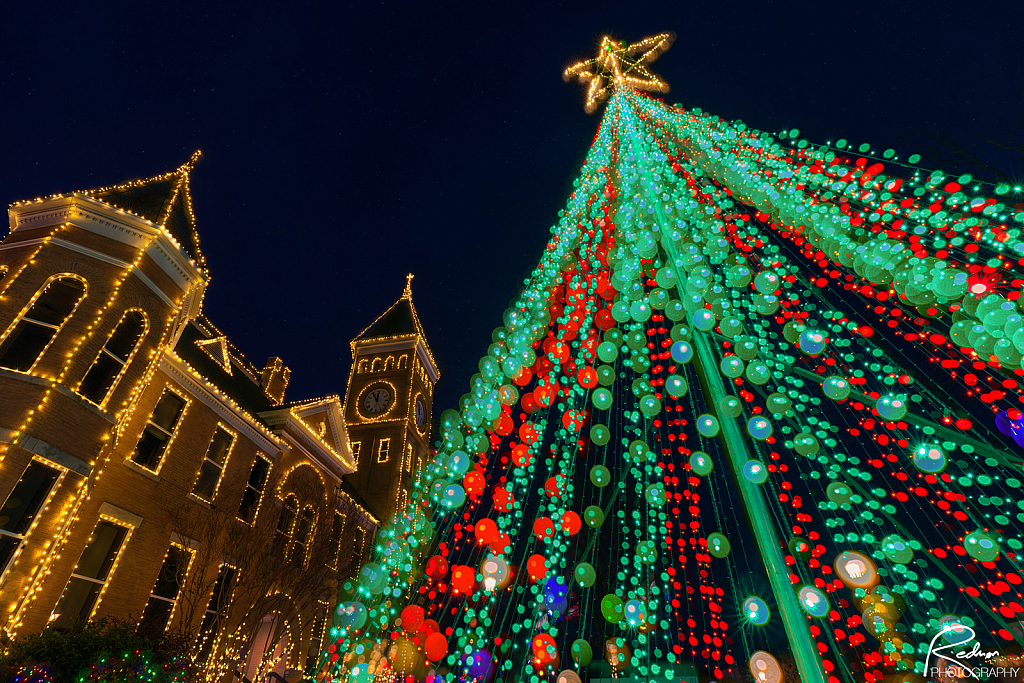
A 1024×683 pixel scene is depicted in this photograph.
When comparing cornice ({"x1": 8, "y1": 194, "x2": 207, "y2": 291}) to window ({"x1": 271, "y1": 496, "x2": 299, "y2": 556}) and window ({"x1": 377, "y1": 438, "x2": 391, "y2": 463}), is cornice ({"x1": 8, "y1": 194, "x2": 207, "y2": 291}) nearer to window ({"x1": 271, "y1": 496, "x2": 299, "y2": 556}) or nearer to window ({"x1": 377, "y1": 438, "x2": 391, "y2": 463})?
window ({"x1": 271, "y1": 496, "x2": 299, "y2": 556})

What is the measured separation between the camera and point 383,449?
1097 inches

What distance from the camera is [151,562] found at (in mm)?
11438

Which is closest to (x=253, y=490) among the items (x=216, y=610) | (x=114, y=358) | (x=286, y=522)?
(x=286, y=522)

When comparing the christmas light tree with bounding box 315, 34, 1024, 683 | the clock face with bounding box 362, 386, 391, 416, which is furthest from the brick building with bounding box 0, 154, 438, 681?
the clock face with bounding box 362, 386, 391, 416

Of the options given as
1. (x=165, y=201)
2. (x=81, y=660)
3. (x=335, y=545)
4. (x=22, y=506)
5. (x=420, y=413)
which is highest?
(x=420, y=413)

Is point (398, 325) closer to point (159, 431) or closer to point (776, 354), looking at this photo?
point (159, 431)

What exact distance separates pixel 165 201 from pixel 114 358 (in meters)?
4.29

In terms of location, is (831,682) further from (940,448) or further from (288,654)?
(288,654)

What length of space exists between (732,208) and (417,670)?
2070 centimetres

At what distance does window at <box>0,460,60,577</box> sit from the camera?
838cm

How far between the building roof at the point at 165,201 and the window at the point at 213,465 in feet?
16.3

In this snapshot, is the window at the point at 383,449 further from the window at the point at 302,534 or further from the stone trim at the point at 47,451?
the stone trim at the point at 47,451

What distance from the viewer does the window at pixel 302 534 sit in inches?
609
